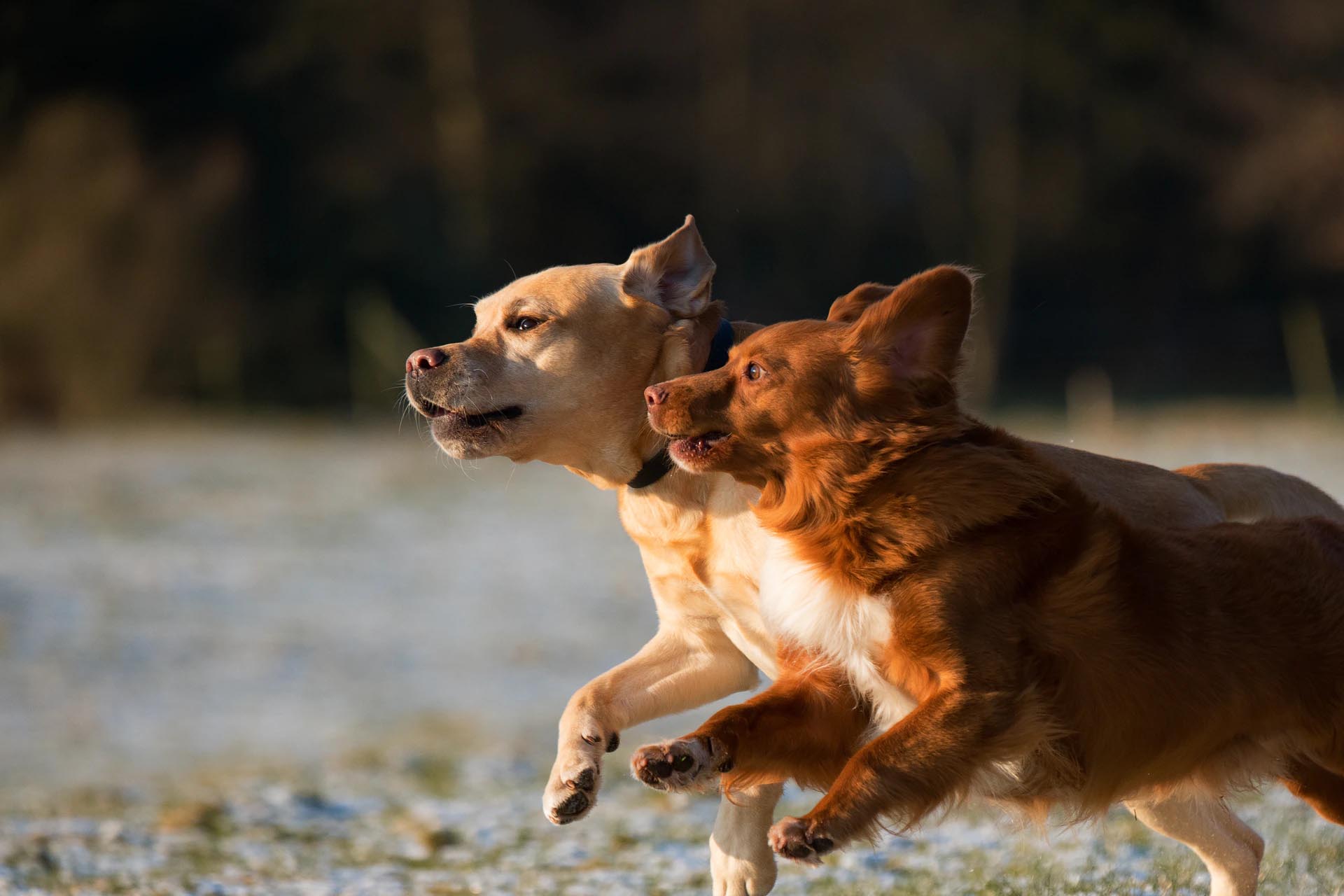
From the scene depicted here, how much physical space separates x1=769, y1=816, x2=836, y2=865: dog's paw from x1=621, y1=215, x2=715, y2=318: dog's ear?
213 centimetres

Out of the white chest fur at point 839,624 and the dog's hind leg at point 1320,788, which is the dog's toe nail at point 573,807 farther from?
the dog's hind leg at point 1320,788

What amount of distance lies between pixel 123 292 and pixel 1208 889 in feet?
69.4

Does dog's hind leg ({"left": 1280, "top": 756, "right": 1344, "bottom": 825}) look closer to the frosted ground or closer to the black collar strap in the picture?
the frosted ground

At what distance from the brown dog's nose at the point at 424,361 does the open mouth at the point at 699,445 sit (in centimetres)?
135

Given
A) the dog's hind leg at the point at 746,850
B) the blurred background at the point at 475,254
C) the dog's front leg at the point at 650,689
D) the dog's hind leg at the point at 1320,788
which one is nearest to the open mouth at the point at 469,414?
the dog's front leg at the point at 650,689

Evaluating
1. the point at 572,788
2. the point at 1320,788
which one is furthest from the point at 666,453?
the point at 1320,788

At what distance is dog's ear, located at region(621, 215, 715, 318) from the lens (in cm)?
517

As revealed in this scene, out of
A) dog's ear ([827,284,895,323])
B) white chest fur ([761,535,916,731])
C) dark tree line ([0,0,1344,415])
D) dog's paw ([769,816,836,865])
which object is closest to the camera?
dog's paw ([769,816,836,865])

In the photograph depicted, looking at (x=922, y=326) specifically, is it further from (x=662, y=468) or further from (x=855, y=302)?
(x=662, y=468)

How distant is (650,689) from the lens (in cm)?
498

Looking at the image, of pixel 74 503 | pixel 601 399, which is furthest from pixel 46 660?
pixel 601 399

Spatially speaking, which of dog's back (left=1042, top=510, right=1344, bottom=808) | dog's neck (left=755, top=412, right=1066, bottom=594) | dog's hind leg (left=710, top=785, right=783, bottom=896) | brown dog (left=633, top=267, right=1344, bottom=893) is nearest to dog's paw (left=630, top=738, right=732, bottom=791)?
brown dog (left=633, top=267, right=1344, bottom=893)

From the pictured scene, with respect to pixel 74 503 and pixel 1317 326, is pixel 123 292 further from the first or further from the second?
pixel 1317 326

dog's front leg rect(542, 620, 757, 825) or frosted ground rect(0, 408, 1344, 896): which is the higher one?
dog's front leg rect(542, 620, 757, 825)
